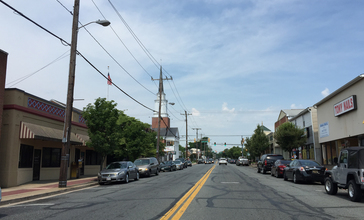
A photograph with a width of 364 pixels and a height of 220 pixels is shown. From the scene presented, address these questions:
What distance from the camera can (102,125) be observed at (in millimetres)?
21625

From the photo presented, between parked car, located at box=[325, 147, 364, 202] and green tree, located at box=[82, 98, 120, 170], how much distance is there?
47.1 feet

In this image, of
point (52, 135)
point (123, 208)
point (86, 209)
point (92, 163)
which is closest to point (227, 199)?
point (123, 208)

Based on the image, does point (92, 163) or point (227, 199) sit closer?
point (227, 199)

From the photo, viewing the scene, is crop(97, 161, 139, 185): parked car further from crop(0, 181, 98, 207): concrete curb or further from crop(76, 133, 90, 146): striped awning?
crop(76, 133, 90, 146): striped awning

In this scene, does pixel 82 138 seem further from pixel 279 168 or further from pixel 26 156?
pixel 279 168

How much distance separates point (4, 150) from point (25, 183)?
2731mm

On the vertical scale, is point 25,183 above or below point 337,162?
below

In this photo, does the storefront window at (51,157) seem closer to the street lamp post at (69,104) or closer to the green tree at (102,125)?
the green tree at (102,125)

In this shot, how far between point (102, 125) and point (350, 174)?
1594 centimetres

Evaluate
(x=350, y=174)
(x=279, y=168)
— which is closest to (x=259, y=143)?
(x=279, y=168)

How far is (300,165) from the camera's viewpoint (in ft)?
58.1

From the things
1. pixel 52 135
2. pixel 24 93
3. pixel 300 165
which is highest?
pixel 24 93

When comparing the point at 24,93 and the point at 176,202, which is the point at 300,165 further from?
the point at 24,93

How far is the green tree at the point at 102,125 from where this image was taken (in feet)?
70.0
